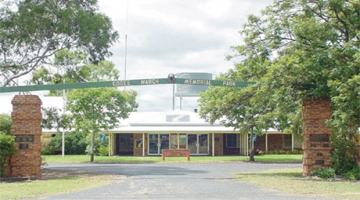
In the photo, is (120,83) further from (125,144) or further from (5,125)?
(125,144)

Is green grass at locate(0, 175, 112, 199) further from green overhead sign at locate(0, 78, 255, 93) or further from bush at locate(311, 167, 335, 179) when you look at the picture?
bush at locate(311, 167, 335, 179)

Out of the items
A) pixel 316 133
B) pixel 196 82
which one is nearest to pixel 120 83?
pixel 196 82

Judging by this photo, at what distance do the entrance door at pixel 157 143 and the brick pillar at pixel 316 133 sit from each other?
22.9m

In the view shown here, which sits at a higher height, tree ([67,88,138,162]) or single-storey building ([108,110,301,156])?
tree ([67,88,138,162])

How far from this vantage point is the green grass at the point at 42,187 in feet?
44.2

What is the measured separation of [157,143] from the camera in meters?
40.3

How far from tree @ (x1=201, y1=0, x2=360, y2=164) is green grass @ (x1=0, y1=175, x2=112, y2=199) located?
6734 mm

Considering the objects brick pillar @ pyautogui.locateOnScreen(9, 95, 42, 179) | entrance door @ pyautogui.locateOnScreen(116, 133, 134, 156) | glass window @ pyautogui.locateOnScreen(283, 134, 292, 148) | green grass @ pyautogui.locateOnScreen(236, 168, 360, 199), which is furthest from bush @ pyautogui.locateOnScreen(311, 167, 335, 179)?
entrance door @ pyautogui.locateOnScreen(116, 133, 134, 156)

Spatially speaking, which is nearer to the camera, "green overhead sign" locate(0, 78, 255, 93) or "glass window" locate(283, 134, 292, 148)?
"green overhead sign" locate(0, 78, 255, 93)

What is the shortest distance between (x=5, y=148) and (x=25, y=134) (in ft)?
3.25

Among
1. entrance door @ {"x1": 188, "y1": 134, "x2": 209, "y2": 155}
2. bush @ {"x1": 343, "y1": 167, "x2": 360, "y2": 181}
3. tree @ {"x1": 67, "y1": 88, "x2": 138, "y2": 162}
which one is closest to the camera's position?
bush @ {"x1": 343, "y1": 167, "x2": 360, "y2": 181}

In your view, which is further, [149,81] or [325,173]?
[149,81]

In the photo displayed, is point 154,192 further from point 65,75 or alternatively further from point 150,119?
point 150,119

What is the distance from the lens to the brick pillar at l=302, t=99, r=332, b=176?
17.9 m
